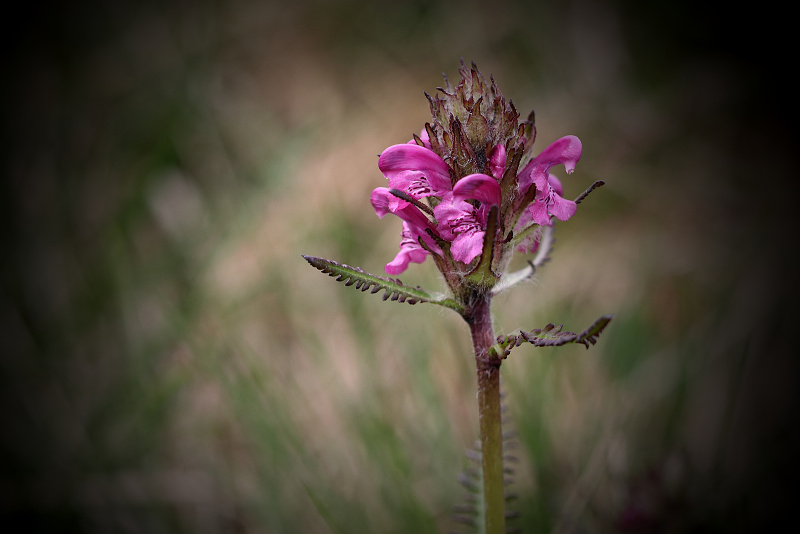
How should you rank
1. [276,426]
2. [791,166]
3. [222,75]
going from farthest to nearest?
[222,75] < [791,166] < [276,426]

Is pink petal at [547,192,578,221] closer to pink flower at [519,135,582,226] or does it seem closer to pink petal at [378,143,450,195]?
pink flower at [519,135,582,226]

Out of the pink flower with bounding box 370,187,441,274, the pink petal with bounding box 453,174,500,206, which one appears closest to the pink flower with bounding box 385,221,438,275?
the pink flower with bounding box 370,187,441,274

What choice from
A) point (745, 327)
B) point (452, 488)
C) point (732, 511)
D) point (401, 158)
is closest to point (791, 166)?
point (745, 327)

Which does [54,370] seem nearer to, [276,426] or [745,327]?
[276,426]

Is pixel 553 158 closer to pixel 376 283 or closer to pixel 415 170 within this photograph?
pixel 415 170

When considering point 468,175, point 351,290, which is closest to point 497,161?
point 468,175

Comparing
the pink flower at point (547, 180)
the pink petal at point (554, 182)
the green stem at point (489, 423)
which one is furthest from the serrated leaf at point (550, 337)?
the pink petal at point (554, 182)
